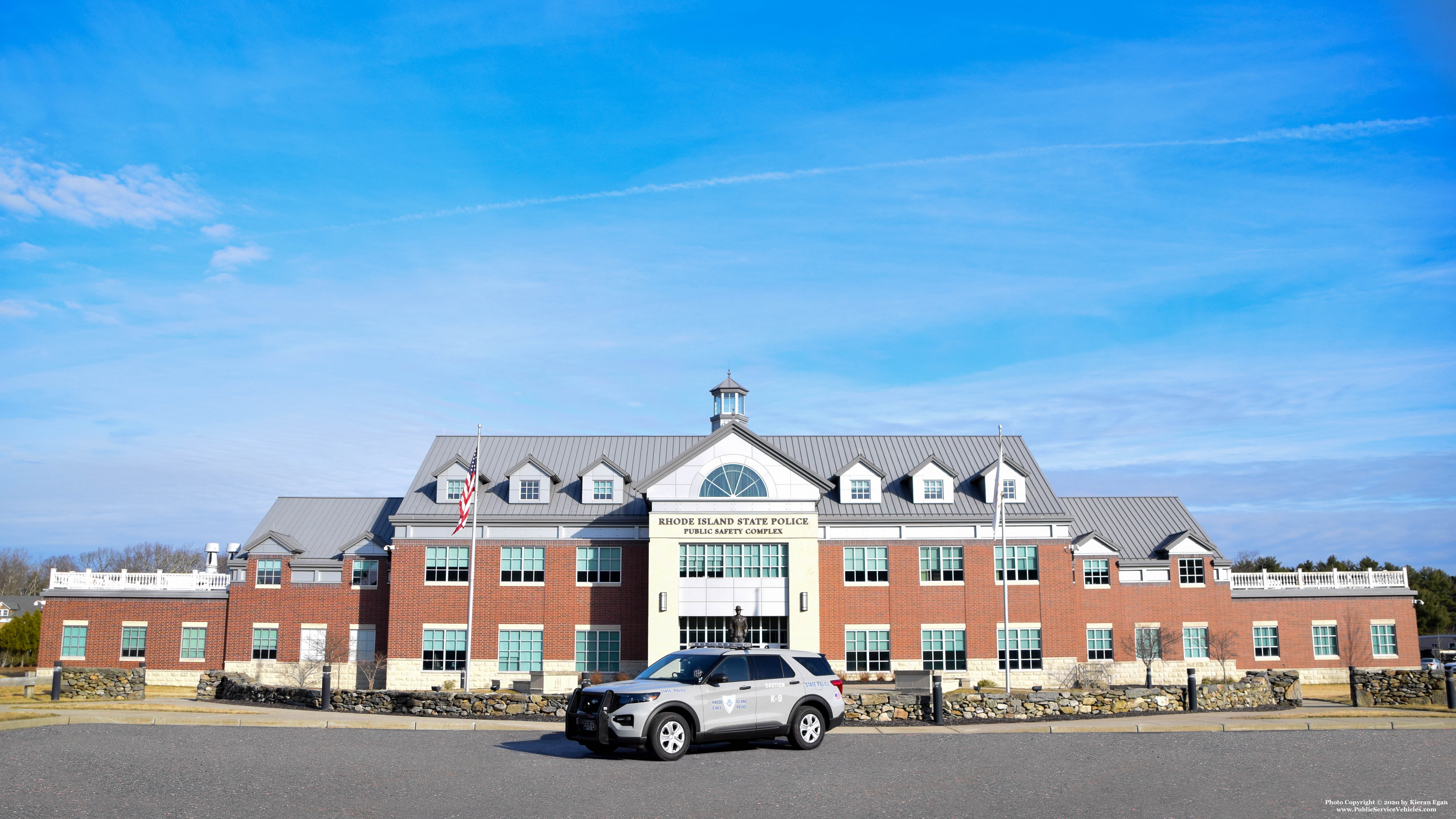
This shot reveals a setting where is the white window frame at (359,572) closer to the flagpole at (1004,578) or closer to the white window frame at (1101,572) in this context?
the flagpole at (1004,578)

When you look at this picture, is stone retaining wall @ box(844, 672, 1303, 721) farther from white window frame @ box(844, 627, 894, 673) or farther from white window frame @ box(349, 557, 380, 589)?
white window frame @ box(349, 557, 380, 589)

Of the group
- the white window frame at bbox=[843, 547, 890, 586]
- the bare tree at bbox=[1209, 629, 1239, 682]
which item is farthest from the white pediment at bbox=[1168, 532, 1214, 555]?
the white window frame at bbox=[843, 547, 890, 586]

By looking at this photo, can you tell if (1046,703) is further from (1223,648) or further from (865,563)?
(1223,648)

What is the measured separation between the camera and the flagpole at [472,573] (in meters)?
38.3

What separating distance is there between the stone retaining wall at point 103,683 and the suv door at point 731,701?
22.4m

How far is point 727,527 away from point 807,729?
74.8 ft

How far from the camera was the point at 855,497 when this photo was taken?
44.5m

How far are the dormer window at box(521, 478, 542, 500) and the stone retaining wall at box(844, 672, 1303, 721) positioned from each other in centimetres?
2234

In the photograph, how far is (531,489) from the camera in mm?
45094

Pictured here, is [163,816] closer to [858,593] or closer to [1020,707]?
[1020,707]

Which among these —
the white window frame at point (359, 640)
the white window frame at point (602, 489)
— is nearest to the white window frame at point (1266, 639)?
the white window frame at point (602, 489)

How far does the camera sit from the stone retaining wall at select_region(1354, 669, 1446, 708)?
31766 mm

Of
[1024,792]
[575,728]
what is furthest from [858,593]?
[1024,792]

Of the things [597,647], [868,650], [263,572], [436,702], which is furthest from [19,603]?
[436,702]
